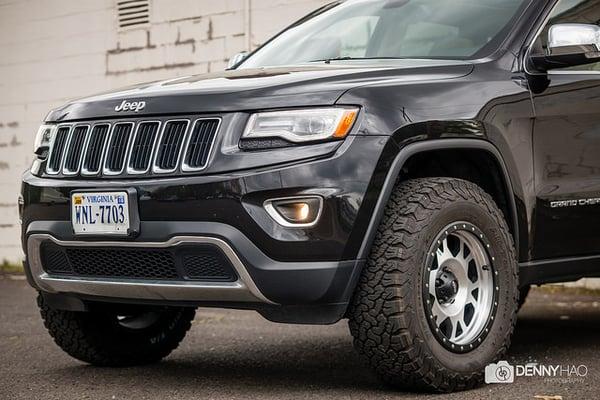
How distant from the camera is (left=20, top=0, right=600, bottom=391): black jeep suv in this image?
4.25 metres

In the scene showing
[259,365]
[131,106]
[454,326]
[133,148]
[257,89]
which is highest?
[257,89]

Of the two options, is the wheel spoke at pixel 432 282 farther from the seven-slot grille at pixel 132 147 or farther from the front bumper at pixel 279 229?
the seven-slot grille at pixel 132 147

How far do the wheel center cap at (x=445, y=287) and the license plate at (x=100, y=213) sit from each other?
4.06ft

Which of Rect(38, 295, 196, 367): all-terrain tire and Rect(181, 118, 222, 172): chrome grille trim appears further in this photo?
Rect(38, 295, 196, 367): all-terrain tire

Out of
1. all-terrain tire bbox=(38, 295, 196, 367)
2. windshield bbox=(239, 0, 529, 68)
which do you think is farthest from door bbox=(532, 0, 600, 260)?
all-terrain tire bbox=(38, 295, 196, 367)

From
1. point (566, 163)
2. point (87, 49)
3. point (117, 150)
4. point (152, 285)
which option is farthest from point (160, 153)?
point (87, 49)

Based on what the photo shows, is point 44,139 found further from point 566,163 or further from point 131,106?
point 566,163

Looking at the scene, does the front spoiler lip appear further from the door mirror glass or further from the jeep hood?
the door mirror glass

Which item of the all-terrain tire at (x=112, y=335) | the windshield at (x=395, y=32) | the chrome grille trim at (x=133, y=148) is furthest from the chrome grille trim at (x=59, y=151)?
the windshield at (x=395, y=32)

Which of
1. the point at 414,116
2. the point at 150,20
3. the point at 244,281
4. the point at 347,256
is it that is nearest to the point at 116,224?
the point at 244,281

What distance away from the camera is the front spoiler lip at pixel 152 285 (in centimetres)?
430

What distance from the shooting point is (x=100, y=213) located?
14.9ft

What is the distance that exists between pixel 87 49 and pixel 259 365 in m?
7.07

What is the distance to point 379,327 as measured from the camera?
4.28 m
